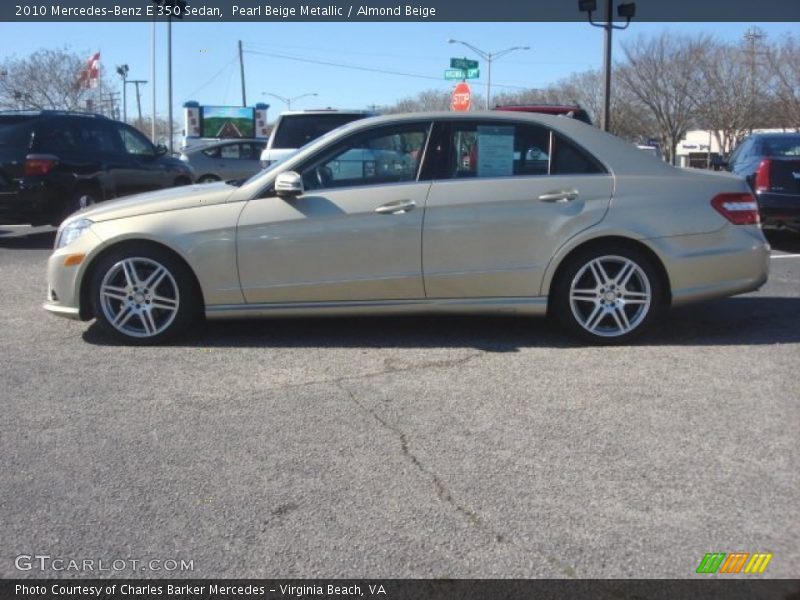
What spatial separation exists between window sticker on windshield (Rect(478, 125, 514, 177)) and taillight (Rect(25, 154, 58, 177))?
6.95 meters

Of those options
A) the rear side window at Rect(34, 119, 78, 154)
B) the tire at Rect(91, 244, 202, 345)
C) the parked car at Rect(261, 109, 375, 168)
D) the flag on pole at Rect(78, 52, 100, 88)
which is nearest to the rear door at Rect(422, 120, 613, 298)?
the tire at Rect(91, 244, 202, 345)

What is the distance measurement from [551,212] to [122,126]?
8479mm

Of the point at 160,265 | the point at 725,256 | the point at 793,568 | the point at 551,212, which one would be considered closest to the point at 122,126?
the point at 160,265

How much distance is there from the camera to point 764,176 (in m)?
9.78

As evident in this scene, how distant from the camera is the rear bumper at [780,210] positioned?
948 centimetres

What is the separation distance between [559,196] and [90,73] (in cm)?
3365

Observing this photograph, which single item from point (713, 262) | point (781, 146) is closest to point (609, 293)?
point (713, 262)

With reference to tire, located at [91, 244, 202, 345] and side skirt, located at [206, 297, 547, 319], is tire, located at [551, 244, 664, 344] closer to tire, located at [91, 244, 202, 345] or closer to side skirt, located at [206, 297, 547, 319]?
side skirt, located at [206, 297, 547, 319]

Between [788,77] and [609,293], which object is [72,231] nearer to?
[609,293]

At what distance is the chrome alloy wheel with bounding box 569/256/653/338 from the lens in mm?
5480

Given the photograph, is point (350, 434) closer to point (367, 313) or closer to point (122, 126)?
point (367, 313)

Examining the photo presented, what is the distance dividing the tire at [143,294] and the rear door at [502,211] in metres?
1.67

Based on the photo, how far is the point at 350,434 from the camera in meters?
3.97
